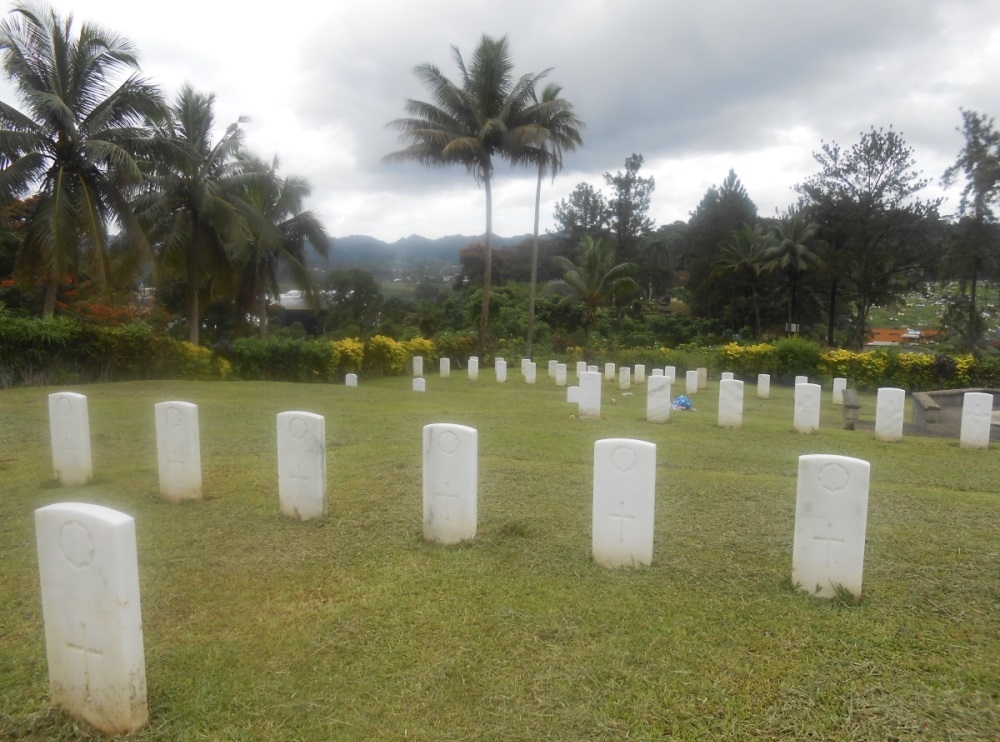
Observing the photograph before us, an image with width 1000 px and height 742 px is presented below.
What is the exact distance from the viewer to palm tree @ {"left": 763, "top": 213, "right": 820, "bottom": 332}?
35125 mm

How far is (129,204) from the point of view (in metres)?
17.2

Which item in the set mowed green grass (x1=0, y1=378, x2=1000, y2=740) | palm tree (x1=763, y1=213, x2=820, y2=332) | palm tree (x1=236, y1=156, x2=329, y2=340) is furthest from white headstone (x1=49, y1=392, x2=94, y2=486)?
palm tree (x1=763, y1=213, x2=820, y2=332)

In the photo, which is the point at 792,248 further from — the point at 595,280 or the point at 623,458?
the point at 623,458

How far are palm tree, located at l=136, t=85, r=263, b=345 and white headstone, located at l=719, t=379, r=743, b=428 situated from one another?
556 inches

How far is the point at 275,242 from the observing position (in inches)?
918

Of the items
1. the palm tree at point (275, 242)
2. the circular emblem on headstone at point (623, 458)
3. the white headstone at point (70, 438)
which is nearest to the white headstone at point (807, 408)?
the circular emblem on headstone at point (623, 458)

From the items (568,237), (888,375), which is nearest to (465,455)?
(888,375)

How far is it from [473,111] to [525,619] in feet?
80.7

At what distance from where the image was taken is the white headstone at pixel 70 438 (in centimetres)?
632

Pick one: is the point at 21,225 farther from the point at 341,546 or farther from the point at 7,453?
the point at 341,546

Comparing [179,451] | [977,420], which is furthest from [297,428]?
[977,420]

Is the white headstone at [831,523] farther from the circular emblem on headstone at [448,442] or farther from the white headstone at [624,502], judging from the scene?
the circular emblem on headstone at [448,442]

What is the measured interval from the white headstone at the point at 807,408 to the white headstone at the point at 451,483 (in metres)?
7.71

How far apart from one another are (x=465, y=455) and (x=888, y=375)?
23.1 metres
